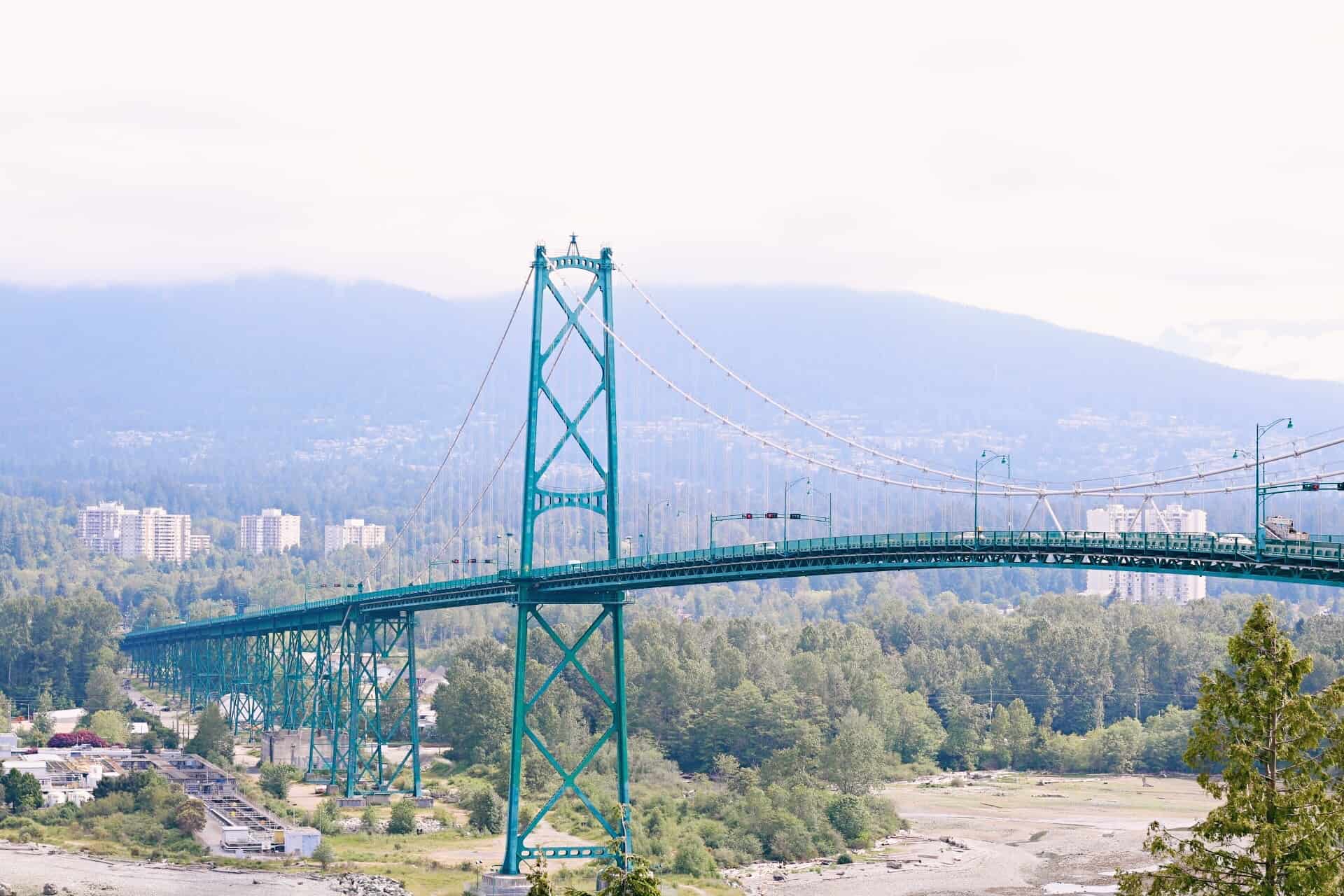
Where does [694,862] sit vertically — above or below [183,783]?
below

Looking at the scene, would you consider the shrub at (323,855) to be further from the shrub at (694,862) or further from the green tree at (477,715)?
the green tree at (477,715)

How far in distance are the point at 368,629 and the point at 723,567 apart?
1321 inches

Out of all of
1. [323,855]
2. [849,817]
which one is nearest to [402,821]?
[323,855]

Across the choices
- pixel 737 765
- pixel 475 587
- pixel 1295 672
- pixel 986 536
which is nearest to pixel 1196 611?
pixel 737 765

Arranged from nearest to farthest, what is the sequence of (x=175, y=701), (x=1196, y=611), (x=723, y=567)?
(x=723, y=567) → (x=175, y=701) → (x=1196, y=611)

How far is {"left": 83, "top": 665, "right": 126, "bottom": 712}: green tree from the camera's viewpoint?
121m

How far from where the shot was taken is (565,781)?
2525 inches

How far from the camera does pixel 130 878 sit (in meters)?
68.6

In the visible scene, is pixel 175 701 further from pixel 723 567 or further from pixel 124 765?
pixel 723 567

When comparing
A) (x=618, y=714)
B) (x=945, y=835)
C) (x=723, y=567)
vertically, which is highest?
(x=723, y=567)

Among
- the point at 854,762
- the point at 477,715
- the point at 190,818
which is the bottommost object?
the point at 190,818

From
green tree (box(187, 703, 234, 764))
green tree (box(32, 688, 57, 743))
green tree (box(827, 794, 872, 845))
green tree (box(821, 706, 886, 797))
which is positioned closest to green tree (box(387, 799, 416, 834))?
green tree (box(827, 794, 872, 845))

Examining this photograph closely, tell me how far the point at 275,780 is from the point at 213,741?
10.8 meters

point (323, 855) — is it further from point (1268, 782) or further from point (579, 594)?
point (1268, 782)
